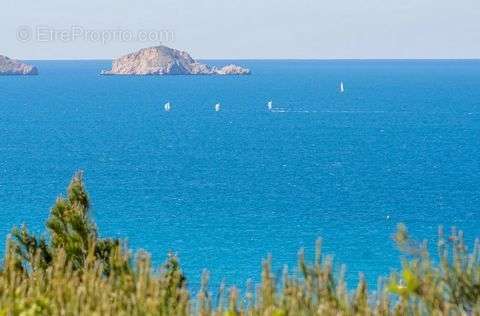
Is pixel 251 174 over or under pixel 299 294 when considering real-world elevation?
over

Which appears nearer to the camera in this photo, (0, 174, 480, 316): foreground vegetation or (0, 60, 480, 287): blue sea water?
(0, 174, 480, 316): foreground vegetation

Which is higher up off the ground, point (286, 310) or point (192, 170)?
point (192, 170)

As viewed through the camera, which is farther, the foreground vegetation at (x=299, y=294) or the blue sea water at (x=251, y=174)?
the blue sea water at (x=251, y=174)

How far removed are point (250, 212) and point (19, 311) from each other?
52846mm

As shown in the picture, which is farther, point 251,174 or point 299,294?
point 251,174

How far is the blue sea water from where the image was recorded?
166 ft

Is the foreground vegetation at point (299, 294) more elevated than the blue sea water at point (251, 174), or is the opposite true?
the blue sea water at point (251, 174)

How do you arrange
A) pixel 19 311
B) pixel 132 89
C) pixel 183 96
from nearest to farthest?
pixel 19 311 < pixel 183 96 < pixel 132 89

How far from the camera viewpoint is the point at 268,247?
1921 inches

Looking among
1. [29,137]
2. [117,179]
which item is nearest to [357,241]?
[117,179]

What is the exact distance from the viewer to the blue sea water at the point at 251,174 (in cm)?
5059

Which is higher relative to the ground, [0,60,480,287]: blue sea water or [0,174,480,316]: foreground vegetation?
[0,60,480,287]: blue sea water

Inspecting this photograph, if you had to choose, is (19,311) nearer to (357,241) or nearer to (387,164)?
(357,241)

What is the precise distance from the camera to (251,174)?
72.2 metres
